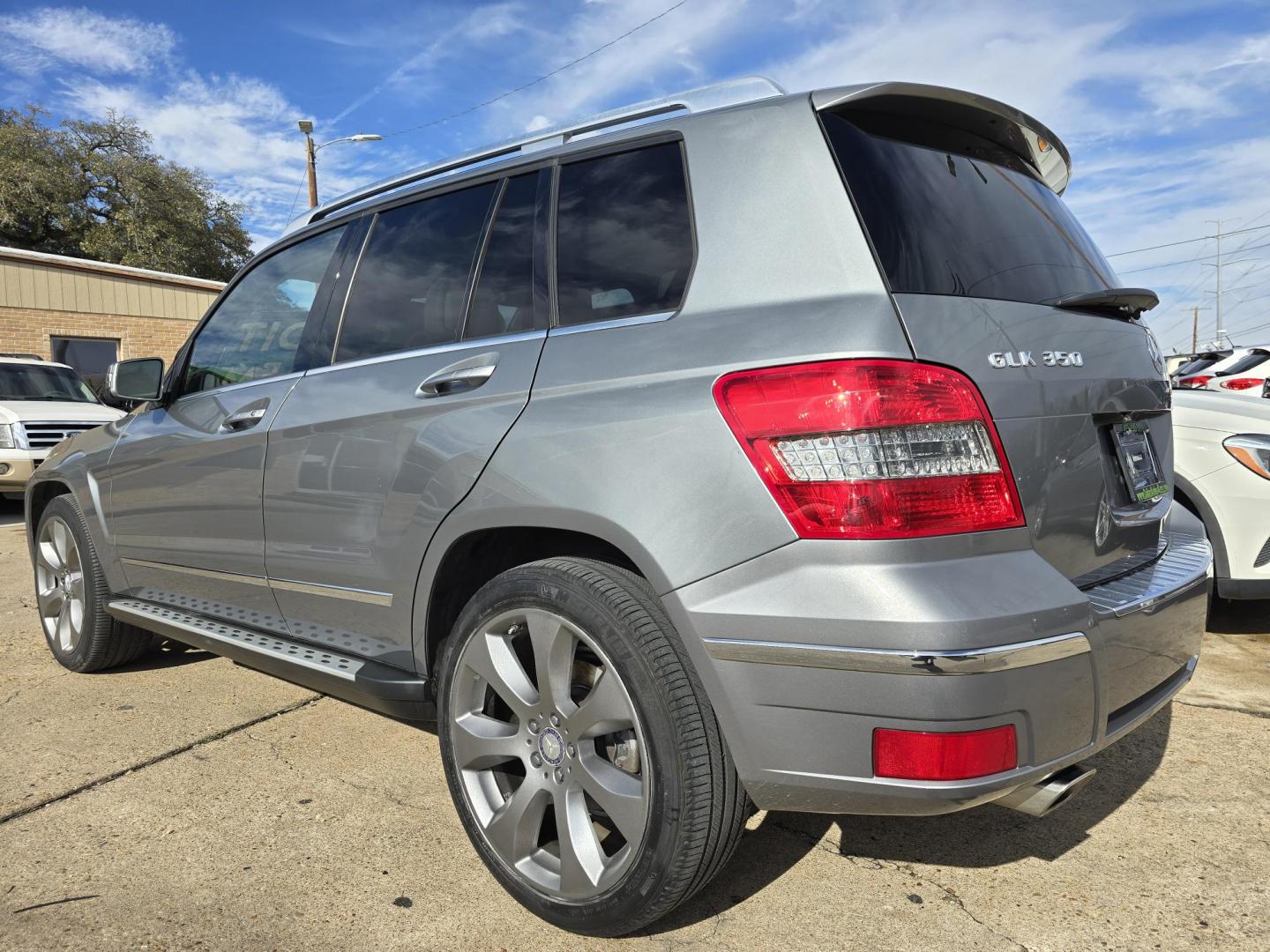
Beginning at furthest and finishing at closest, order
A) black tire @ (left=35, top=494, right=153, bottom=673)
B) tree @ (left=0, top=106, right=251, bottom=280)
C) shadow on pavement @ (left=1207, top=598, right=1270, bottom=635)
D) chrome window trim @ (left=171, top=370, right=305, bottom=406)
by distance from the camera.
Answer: tree @ (left=0, top=106, right=251, bottom=280)
shadow on pavement @ (left=1207, top=598, right=1270, bottom=635)
black tire @ (left=35, top=494, right=153, bottom=673)
chrome window trim @ (left=171, top=370, right=305, bottom=406)

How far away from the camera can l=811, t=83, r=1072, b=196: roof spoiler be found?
6.35 feet

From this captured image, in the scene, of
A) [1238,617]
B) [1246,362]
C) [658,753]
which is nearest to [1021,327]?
[658,753]

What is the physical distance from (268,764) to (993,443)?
8.25ft

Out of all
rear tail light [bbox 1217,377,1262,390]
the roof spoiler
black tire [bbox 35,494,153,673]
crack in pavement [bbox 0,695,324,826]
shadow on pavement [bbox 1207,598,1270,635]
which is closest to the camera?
the roof spoiler

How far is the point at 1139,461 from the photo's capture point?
2172 mm

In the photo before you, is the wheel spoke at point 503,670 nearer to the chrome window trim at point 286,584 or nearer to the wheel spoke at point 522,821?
the wheel spoke at point 522,821

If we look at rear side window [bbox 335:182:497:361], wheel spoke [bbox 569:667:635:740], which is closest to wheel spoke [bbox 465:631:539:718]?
wheel spoke [bbox 569:667:635:740]

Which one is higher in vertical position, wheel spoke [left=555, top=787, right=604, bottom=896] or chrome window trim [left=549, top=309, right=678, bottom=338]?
chrome window trim [left=549, top=309, right=678, bottom=338]

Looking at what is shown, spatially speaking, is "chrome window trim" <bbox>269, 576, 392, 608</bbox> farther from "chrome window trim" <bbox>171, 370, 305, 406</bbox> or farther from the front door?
"chrome window trim" <bbox>171, 370, 305, 406</bbox>

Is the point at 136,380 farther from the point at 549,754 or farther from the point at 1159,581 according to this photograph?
the point at 1159,581

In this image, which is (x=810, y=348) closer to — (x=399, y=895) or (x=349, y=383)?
(x=349, y=383)

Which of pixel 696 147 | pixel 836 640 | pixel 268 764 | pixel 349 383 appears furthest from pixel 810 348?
pixel 268 764

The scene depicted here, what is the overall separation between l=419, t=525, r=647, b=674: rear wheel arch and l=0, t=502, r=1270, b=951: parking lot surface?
0.61 meters

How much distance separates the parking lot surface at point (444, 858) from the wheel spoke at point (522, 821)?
0.57 ft
